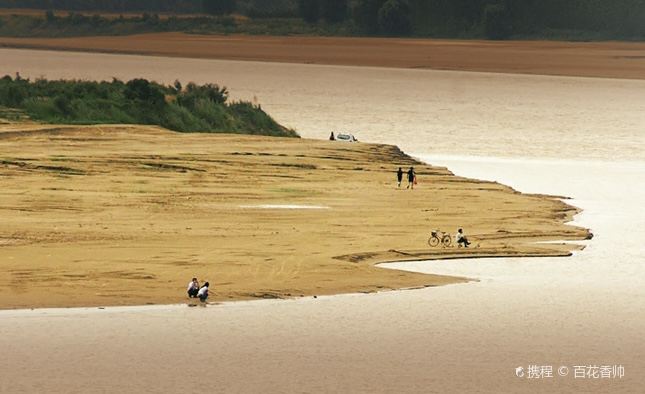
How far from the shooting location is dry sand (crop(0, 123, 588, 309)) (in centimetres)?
2619

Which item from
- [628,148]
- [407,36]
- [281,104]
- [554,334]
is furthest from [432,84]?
[554,334]

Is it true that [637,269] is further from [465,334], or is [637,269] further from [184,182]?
[184,182]

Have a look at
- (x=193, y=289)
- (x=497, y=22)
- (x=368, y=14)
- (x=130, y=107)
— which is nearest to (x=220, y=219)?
(x=193, y=289)

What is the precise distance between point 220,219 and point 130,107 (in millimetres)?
25525

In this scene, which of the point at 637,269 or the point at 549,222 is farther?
the point at 549,222

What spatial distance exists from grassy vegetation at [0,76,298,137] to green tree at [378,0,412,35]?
129 metres

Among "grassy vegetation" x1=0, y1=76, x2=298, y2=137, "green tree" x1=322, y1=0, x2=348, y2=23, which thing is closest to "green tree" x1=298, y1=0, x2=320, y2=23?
"green tree" x1=322, y1=0, x2=348, y2=23

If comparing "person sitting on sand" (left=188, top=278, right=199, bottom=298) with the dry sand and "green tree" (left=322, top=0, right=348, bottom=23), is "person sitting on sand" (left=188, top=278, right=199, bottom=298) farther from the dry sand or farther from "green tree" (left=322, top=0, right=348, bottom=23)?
"green tree" (left=322, top=0, right=348, bottom=23)

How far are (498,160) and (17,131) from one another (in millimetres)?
19927

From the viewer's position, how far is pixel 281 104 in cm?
11619

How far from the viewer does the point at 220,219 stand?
1315 inches

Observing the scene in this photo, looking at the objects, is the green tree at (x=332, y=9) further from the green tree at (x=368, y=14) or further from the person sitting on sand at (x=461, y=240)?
the person sitting on sand at (x=461, y=240)

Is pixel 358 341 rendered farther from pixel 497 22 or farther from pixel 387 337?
pixel 497 22

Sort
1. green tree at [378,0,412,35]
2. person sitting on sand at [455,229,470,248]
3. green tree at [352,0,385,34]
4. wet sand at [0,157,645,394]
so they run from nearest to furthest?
wet sand at [0,157,645,394] → person sitting on sand at [455,229,470,248] → green tree at [378,0,412,35] → green tree at [352,0,385,34]
